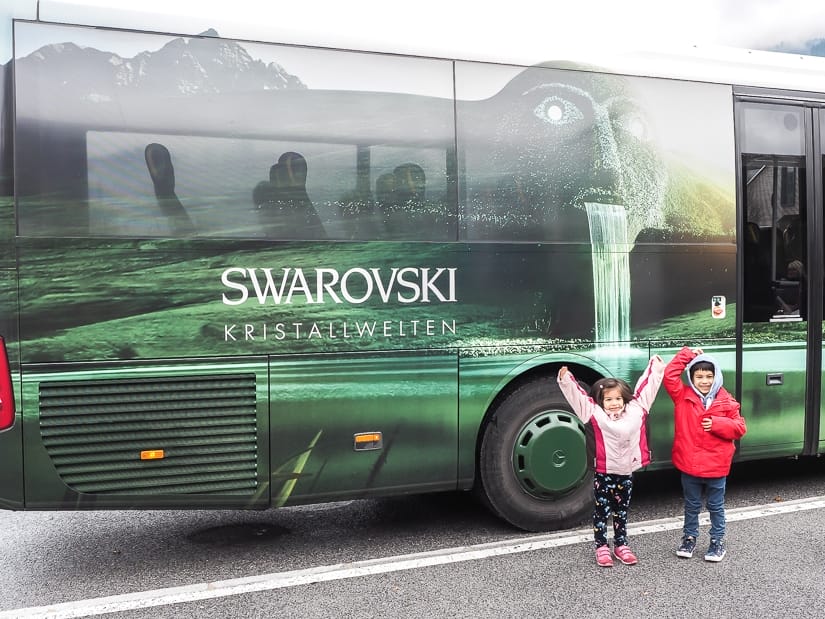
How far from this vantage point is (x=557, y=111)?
4.96 meters

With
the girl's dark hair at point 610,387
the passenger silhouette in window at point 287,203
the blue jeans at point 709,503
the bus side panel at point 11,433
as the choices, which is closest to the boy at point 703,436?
the blue jeans at point 709,503

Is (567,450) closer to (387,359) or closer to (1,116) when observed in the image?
(387,359)

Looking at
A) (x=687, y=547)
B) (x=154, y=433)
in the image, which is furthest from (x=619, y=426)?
(x=154, y=433)

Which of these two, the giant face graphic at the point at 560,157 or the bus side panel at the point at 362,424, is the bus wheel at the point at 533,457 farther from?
the giant face graphic at the point at 560,157

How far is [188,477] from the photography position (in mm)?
4332

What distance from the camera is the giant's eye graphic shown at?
493 cm

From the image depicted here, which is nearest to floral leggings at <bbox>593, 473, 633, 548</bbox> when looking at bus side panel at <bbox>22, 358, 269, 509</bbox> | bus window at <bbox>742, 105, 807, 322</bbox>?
bus window at <bbox>742, 105, 807, 322</bbox>

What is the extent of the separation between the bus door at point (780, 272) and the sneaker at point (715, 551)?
1.12 meters

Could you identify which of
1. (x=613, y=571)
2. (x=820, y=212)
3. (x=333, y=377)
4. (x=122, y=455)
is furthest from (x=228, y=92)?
(x=820, y=212)

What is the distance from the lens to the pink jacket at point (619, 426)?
4.43m

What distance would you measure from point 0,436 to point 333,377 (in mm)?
1774

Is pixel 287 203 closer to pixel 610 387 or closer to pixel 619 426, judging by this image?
pixel 610 387

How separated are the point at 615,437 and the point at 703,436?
53 cm

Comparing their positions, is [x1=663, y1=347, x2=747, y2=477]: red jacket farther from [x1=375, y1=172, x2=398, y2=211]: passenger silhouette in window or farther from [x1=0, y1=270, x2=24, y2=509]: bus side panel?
[x1=0, y1=270, x2=24, y2=509]: bus side panel
